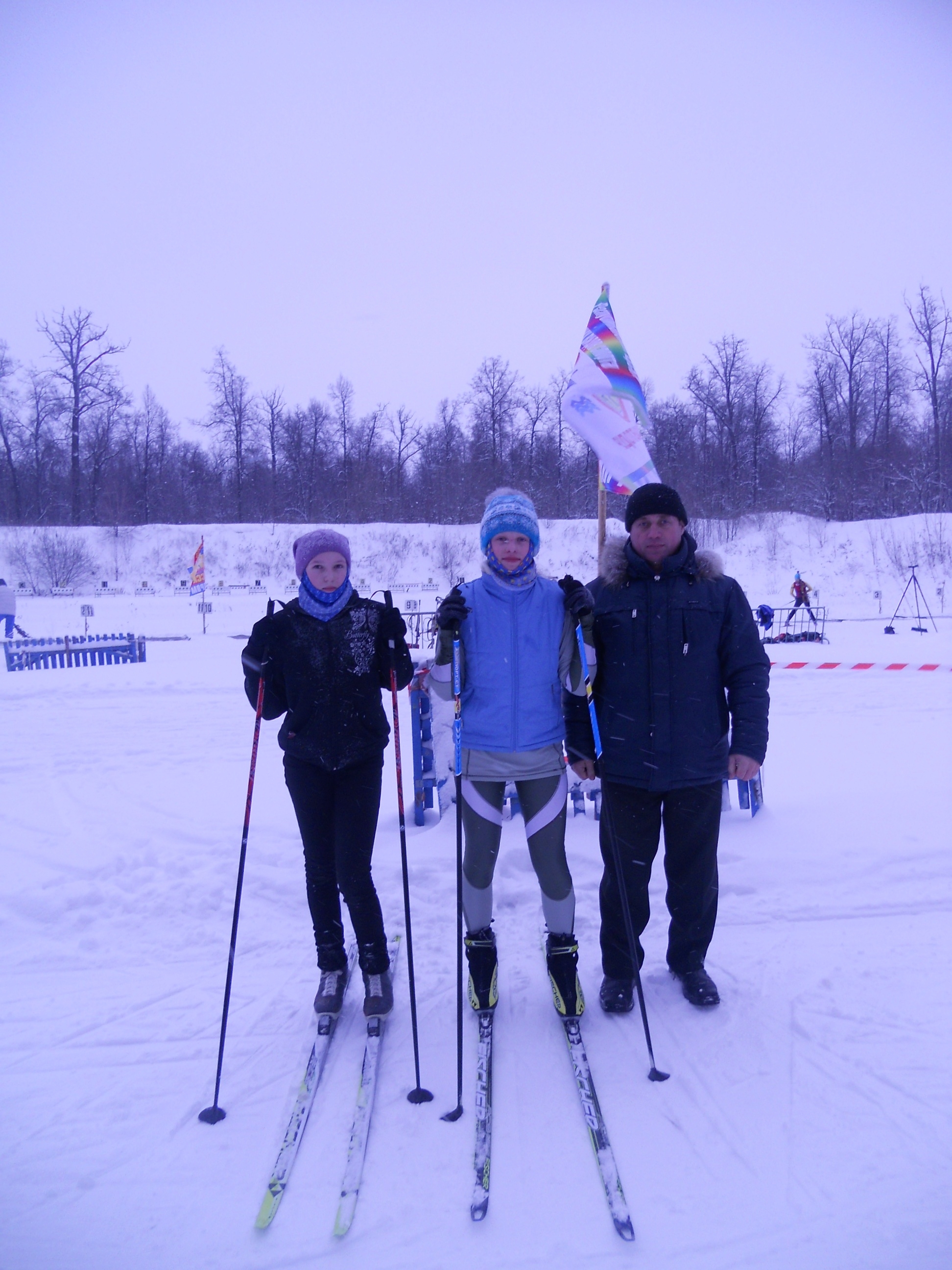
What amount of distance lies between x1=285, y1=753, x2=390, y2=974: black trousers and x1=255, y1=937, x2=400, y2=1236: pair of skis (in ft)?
0.92

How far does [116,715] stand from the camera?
29.4ft

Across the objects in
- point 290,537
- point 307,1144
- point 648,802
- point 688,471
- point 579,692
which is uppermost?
point 688,471

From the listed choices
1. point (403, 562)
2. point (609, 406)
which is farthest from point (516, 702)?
point (403, 562)

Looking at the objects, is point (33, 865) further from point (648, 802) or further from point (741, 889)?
point (741, 889)

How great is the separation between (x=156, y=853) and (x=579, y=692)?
3.19 meters

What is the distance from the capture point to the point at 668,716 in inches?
114

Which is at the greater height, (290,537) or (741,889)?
(290,537)

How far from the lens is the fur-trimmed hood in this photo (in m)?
2.97

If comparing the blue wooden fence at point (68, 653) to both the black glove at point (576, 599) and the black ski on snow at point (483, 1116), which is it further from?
the black glove at point (576, 599)

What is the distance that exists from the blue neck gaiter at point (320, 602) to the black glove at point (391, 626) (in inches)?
6.7

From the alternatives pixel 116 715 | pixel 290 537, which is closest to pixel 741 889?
pixel 116 715

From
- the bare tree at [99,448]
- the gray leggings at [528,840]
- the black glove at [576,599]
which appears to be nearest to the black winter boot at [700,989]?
the gray leggings at [528,840]

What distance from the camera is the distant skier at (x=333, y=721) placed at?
2910 millimetres

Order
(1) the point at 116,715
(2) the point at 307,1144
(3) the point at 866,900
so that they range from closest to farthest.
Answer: (2) the point at 307,1144
(3) the point at 866,900
(1) the point at 116,715
